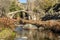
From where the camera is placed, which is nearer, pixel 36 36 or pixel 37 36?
pixel 37 36

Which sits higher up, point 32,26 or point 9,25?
point 9,25

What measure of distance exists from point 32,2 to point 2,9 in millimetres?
22540

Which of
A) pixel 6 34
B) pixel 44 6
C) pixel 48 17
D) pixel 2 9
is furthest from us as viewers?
pixel 44 6

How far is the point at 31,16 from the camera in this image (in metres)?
53.6

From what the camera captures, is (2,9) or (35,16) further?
(35,16)

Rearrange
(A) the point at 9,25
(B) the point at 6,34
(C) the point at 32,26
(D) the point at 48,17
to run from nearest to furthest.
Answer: (B) the point at 6,34 < (A) the point at 9,25 < (C) the point at 32,26 < (D) the point at 48,17

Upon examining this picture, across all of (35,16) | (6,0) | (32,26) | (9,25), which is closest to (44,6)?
(35,16)

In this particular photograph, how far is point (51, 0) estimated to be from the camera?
6425 cm

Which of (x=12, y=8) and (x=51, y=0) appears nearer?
(x=12, y=8)

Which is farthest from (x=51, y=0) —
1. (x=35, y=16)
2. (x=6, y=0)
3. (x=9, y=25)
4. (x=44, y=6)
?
(x=9, y=25)

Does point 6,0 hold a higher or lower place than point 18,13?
higher

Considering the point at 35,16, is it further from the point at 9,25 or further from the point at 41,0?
the point at 9,25

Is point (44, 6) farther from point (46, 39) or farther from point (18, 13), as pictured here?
point (46, 39)

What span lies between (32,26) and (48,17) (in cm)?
519
